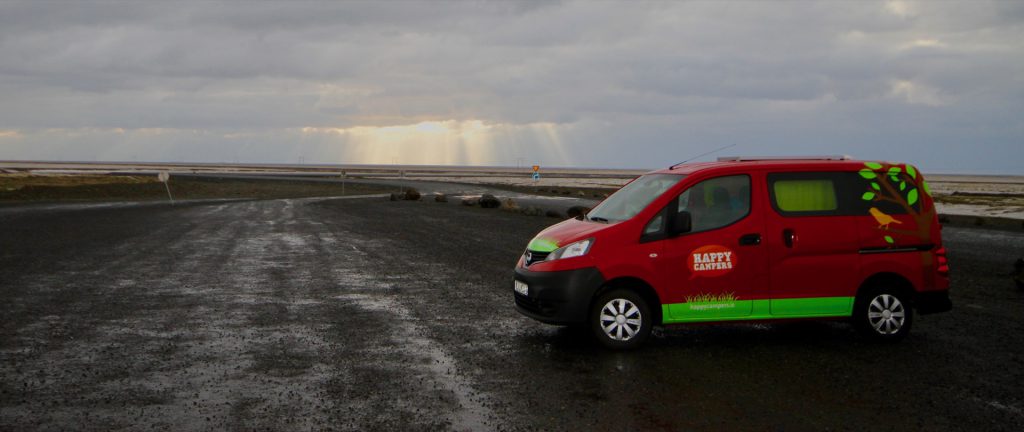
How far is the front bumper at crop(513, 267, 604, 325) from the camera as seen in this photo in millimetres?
8375

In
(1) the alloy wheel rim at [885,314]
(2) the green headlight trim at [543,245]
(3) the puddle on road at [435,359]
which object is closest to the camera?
(3) the puddle on road at [435,359]

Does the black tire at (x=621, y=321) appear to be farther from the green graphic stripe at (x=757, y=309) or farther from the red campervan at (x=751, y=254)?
the green graphic stripe at (x=757, y=309)

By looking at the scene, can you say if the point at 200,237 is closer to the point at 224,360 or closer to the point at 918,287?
the point at 224,360

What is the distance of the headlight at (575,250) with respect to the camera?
8.45 metres

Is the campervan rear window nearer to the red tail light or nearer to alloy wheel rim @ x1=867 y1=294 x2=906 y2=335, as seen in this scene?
alloy wheel rim @ x1=867 y1=294 x2=906 y2=335

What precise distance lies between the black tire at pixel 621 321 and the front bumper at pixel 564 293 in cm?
13

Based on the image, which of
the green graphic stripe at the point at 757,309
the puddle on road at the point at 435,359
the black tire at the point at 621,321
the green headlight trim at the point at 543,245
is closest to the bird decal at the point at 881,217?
the green graphic stripe at the point at 757,309

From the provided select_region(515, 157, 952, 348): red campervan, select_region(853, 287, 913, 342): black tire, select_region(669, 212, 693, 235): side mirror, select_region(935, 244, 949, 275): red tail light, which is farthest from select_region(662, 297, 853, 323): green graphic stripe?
select_region(935, 244, 949, 275): red tail light

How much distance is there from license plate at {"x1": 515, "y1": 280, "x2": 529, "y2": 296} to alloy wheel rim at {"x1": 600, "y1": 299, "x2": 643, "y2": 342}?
2.66 ft

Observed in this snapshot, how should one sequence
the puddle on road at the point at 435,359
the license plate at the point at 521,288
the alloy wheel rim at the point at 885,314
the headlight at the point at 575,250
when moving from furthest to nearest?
the alloy wheel rim at the point at 885,314 → the license plate at the point at 521,288 → the headlight at the point at 575,250 → the puddle on road at the point at 435,359

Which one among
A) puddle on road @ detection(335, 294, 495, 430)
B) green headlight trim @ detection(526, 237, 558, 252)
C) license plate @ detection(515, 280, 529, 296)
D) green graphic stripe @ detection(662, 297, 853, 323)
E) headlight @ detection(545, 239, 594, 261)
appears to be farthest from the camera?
license plate @ detection(515, 280, 529, 296)

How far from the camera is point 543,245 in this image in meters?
8.86

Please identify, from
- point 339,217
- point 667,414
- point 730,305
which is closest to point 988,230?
point 339,217

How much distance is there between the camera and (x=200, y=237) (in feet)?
72.6
